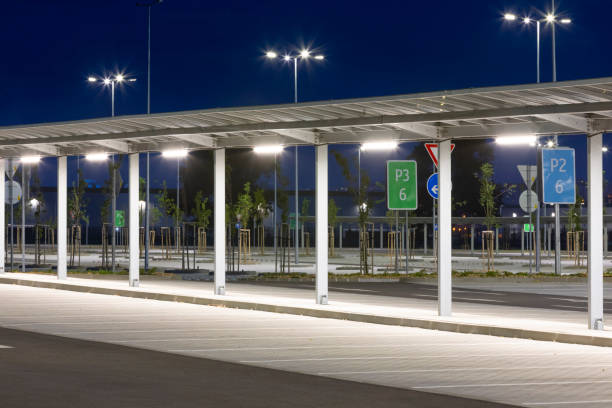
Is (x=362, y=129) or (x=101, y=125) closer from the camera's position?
(x=362, y=129)

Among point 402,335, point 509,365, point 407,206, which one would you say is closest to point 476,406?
point 509,365

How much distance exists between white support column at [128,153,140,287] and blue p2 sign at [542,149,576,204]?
11704 millimetres

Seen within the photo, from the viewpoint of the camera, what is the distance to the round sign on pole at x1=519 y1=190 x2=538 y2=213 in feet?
108

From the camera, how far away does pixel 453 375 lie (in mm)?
10977

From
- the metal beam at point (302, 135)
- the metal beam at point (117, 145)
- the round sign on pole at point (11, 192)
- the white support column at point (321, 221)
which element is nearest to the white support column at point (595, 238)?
the white support column at point (321, 221)

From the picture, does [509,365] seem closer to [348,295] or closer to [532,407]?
[532,407]

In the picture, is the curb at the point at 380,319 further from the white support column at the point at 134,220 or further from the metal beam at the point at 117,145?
the metal beam at the point at 117,145

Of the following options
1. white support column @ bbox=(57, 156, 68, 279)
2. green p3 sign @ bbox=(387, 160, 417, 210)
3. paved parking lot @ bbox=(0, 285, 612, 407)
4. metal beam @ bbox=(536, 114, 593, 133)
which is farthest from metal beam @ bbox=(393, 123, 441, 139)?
white support column @ bbox=(57, 156, 68, 279)

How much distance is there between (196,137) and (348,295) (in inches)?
213

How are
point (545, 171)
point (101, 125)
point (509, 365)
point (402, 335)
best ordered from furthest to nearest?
1. point (545, 171)
2. point (101, 125)
3. point (402, 335)
4. point (509, 365)

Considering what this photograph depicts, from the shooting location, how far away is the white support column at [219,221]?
2142 centimetres

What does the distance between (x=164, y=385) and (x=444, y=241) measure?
8.40 metres

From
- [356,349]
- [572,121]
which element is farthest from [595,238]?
[356,349]

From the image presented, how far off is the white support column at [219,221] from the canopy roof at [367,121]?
1.58ft
